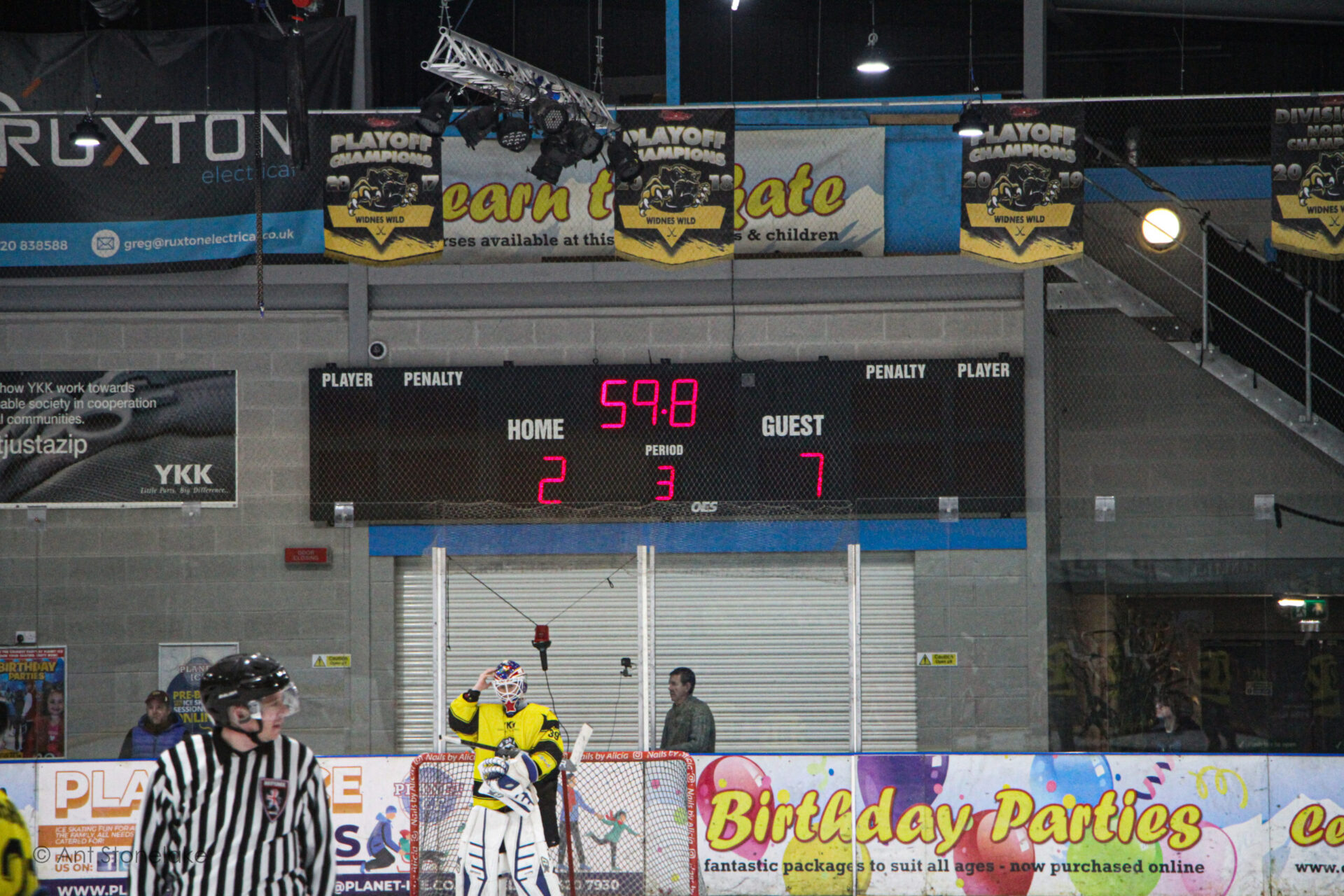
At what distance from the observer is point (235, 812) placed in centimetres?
400

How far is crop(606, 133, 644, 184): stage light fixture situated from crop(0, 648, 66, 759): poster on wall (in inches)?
193

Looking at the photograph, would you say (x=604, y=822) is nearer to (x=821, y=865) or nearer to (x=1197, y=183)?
(x=821, y=865)

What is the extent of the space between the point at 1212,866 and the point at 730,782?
2991mm

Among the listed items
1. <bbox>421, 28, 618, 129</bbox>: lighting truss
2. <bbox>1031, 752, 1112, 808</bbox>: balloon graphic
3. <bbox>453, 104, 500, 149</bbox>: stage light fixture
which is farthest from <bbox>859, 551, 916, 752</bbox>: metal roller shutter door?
<bbox>453, 104, 500, 149</bbox>: stage light fixture

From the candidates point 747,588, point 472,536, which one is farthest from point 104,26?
point 747,588

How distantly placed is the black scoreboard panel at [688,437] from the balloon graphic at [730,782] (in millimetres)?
2290

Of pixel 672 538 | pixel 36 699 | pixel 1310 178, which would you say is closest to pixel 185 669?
pixel 36 699

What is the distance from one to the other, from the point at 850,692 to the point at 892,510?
1.37m

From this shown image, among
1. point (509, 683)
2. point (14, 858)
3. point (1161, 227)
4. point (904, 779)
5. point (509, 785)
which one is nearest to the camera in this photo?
point (14, 858)

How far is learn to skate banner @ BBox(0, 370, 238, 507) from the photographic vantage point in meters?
11.6

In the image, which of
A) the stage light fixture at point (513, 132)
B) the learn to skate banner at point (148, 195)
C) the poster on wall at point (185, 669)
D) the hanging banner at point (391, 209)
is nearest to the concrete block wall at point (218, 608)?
the poster on wall at point (185, 669)

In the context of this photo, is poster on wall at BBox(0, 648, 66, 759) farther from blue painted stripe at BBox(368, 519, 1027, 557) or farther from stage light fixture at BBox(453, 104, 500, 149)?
stage light fixture at BBox(453, 104, 500, 149)

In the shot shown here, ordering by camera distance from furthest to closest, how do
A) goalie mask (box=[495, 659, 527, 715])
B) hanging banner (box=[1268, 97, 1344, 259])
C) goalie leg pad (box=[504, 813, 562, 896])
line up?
hanging banner (box=[1268, 97, 1344, 259]), goalie mask (box=[495, 659, 527, 715]), goalie leg pad (box=[504, 813, 562, 896])

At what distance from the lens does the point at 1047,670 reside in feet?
29.6
